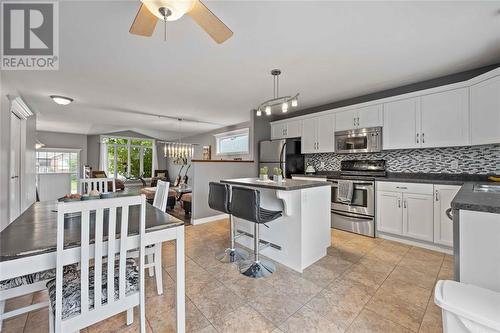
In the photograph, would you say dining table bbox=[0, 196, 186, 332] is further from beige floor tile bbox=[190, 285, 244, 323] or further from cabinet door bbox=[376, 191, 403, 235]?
cabinet door bbox=[376, 191, 403, 235]

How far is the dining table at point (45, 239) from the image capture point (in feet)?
3.29

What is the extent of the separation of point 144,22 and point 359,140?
3543 mm

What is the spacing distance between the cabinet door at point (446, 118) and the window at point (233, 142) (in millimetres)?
4095

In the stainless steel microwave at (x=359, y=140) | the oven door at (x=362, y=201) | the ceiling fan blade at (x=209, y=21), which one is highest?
the ceiling fan blade at (x=209, y=21)

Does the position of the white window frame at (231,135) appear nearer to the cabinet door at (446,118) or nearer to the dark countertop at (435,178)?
the dark countertop at (435,178)

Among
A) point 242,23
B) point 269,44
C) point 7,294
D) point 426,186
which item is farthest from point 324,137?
point 7,294

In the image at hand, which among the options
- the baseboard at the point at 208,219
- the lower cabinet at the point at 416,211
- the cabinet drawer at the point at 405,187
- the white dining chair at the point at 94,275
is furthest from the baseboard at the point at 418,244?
the white dining chair at the point at 94,275

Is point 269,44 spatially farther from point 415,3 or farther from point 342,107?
point 342,107

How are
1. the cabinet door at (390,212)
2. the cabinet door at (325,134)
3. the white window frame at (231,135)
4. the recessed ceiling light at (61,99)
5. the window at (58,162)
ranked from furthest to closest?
the window at (58,162), the white window frame at (231,135), the cabinet door at (325,134), the recessed ceiling light at (61,99), the cabinet door at (390,212)

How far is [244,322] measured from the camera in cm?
156

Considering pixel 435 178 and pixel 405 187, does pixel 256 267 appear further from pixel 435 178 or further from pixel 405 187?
pixel 435 178

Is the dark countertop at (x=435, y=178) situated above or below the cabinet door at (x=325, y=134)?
below

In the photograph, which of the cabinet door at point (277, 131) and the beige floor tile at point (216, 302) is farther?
the cabinet door at point (277, 131)

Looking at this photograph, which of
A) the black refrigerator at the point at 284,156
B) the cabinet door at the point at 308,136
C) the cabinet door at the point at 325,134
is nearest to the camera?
the cabinet door at the point at 325,134
